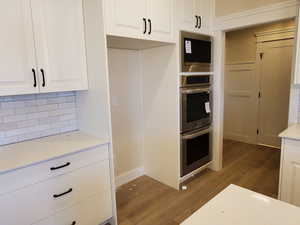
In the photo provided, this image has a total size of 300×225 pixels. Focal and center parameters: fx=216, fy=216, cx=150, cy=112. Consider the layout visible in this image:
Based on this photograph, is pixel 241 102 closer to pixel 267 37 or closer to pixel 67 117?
pixel 267 37

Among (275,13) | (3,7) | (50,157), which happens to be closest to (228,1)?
(275,13)

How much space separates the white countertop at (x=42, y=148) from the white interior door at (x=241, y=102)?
11.1 feet

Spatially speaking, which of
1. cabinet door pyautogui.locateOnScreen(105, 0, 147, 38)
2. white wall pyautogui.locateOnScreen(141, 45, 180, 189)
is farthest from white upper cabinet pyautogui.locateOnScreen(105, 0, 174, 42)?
white wall pyautogui.locateOnScreen(141, 45, 180, 189)

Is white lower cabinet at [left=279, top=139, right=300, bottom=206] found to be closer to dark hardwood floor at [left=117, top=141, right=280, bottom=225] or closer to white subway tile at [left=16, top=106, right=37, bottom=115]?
dark hardwood floor at [left=117, top=141, right=280, bottom=225]

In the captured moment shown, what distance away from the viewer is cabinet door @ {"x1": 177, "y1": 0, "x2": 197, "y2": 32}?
2.39 meters

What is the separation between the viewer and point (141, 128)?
296 centimetres

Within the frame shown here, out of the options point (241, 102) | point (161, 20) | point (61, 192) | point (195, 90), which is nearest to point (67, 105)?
point (61, 192)

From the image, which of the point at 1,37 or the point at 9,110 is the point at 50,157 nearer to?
the point at 9,110

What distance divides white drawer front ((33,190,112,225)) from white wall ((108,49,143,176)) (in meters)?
0.81

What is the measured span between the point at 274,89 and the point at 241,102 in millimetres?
652

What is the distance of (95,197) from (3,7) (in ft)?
5.29

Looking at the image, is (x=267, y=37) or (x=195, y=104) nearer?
(x=195, y=104)

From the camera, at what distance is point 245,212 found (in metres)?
0.89

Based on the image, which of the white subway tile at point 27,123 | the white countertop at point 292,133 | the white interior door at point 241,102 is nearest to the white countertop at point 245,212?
the white countertop at point 292,133
